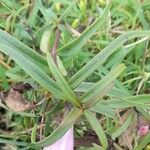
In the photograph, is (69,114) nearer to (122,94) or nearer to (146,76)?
(122,94)

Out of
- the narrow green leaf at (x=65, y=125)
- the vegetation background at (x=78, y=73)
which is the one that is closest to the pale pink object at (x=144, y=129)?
the vegetation background at (x=78, y=73)

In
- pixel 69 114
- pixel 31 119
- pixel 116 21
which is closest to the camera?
pixel 69 114

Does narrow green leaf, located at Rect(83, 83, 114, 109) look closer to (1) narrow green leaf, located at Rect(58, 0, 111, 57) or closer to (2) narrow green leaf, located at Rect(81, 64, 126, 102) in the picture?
(2) narrow green leaf, located at Rect(81, 64, 126, 102)

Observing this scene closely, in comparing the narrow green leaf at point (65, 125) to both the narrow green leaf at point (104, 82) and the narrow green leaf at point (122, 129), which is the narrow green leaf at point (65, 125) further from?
the narrow green leaf at point (122, 129)

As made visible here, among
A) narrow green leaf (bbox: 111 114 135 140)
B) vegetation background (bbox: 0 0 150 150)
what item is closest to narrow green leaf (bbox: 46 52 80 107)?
vegetation background (bbox: 0 0 150 150)

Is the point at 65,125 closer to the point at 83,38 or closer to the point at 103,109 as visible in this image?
the point at 103,109

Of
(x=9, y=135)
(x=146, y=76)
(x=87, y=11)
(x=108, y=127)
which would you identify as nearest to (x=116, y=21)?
(x=87, y=11)
